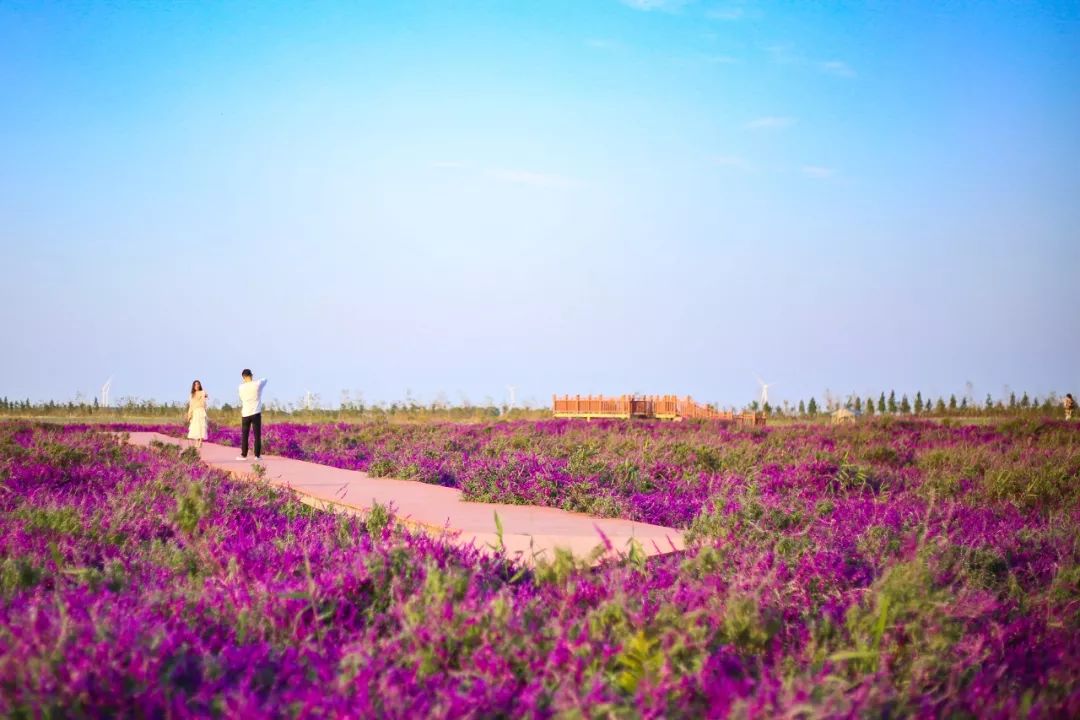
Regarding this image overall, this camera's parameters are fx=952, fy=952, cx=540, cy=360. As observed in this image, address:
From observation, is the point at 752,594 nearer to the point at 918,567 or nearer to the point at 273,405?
the point at 918,567

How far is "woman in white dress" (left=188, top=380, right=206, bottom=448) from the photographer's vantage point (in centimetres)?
2178

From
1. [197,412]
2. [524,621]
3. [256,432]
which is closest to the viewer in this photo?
[524,621]

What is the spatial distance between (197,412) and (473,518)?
1426 cm

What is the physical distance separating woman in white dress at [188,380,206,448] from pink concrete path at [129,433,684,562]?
7015 mm

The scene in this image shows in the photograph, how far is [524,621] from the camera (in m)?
4.24

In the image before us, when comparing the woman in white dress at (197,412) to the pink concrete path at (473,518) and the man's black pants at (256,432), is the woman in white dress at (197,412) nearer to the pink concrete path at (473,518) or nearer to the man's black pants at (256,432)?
the man's black pants at (256,432)

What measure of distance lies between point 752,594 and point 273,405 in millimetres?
42873

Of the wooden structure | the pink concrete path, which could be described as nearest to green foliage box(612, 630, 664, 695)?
the pink concrete path

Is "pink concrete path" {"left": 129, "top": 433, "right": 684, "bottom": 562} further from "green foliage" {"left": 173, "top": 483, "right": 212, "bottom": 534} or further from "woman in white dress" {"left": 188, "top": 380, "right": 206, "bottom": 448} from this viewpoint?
"woman in white dress" {"left": 188, "top": 380, "right": 206, "bottom": 448}

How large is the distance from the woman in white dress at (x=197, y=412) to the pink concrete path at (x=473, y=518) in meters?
7.02

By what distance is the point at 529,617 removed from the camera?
14.1ft

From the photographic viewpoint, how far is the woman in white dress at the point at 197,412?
21.8 metres

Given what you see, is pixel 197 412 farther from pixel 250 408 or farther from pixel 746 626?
pixel 746 626

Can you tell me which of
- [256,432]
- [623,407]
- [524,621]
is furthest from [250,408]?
[623,407]
